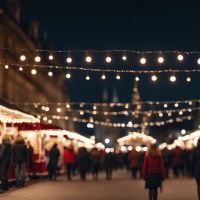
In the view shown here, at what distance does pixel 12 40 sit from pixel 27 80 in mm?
11110

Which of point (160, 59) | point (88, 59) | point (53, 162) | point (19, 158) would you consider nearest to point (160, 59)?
point (160, 59)

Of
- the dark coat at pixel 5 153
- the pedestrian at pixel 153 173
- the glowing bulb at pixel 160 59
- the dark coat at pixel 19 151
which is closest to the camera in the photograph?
the pedestrian at pixel 153 173

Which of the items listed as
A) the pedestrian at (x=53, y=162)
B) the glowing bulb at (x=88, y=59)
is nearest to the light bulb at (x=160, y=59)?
the glowing bulb at (x=88, y=59)

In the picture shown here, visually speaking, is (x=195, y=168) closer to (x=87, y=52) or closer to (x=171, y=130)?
(x=87, y=52)

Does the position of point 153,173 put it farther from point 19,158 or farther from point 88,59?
point 88,59

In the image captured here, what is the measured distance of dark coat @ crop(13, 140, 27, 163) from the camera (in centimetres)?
2289

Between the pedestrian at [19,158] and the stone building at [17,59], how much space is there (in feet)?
86.4

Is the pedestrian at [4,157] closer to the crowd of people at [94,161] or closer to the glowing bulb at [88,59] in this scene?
the crowd of people at [94,161]

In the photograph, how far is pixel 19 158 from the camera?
23.0m

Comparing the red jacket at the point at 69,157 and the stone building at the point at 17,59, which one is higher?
the stone building at the point at 17,59

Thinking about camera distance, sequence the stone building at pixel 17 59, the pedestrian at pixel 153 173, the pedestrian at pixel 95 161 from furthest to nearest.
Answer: the stone building at pixel 17 59, the pedestrian at pixel 95 161, the pedestrian at pixel 153 173

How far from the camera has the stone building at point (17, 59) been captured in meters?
59.5

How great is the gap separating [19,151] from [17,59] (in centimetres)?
4288

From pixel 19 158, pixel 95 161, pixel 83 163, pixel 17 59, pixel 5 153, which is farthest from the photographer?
pixel 17 59
